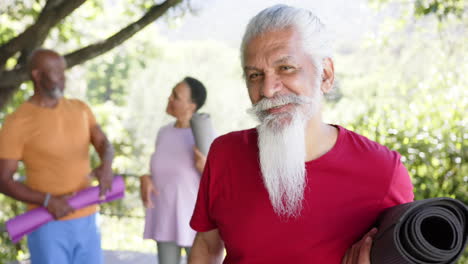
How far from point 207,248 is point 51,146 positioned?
59.9 inches

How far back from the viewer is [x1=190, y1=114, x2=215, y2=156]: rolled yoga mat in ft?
9.78

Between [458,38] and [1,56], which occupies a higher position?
[1,56]

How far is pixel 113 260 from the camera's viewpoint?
205 inches

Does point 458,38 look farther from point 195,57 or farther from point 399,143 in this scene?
point 195,57

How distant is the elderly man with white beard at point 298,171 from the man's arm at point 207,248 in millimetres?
142

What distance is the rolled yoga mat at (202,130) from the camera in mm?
2980

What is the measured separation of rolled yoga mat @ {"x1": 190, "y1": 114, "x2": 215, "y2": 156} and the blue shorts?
767mm

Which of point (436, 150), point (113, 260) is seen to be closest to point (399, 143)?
point (436, 150)

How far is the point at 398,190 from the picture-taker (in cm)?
133

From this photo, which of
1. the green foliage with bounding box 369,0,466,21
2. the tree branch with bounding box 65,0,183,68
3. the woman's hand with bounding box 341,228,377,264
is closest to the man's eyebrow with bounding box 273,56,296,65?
the woman's hand with bounding box 341,228,377,264

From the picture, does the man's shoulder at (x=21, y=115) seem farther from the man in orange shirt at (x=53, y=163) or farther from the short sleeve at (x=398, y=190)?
the short sleeve at (x=398, y=190)

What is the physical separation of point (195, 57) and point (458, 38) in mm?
17762

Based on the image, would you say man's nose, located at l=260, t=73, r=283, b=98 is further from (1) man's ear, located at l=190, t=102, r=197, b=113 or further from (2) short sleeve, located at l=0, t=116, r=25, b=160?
(1) man's ear, located at l=190, t=102, r=197, b=113

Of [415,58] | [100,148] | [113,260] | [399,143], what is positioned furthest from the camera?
[415,58]
